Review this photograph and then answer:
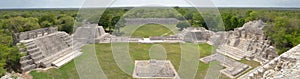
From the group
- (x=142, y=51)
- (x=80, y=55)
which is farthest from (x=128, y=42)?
(x=80, y=55)

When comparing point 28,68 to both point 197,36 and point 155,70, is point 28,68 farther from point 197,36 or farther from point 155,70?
point 197,36

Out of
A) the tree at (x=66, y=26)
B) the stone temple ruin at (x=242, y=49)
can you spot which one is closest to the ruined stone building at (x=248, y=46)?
the stone temple ruin at (x=242, y=49)

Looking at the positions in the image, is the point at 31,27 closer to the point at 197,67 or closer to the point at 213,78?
the point at 197,67

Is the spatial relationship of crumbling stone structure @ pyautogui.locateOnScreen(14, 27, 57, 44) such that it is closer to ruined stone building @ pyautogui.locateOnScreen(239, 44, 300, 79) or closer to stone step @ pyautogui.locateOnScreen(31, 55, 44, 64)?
stone step @ pyautogui.locateOnScreen(31, 55, 44, 64)

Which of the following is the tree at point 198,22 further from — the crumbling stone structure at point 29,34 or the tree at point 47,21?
the crumbling stone structure at point 29,34

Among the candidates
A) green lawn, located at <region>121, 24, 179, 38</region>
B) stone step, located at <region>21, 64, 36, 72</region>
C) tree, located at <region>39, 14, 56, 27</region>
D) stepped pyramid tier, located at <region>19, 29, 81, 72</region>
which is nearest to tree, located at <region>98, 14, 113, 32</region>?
green lawn, located at <region>121, 24, 179, 38</region>

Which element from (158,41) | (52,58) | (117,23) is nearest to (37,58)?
(52,58)
